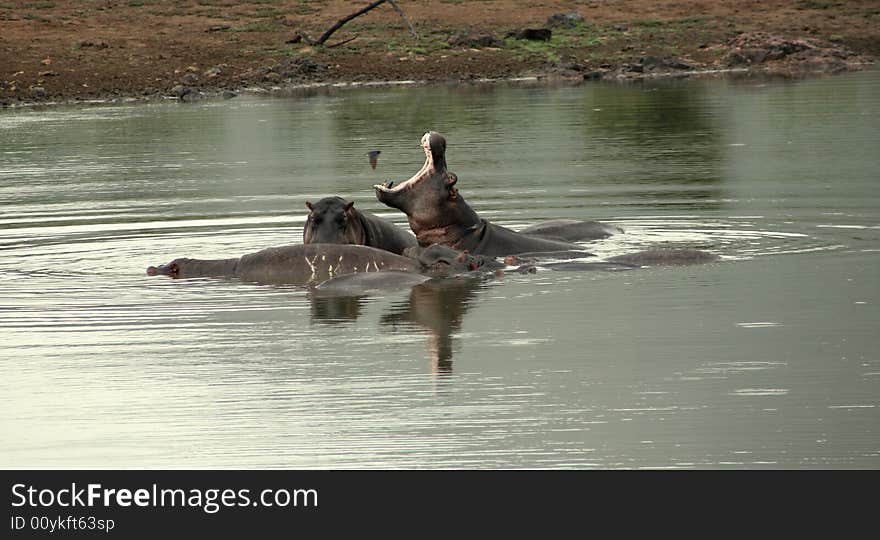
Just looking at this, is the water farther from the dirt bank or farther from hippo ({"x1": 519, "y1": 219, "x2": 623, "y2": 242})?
the dirt bank

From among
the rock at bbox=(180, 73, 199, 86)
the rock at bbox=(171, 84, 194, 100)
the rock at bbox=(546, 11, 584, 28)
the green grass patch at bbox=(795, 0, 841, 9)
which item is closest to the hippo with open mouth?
the rock at bbox=(171, 84, 194, 100)

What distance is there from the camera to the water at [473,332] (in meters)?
6.56

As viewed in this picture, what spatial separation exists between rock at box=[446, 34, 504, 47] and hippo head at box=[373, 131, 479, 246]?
29.9m

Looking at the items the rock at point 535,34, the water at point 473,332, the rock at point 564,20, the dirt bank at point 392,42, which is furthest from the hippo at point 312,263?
the rock at point 564,20

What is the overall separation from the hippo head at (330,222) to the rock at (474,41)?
3011cm

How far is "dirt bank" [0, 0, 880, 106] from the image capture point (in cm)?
3828

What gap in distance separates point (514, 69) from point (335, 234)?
28227 millimetres

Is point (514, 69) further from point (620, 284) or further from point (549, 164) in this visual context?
point (620, 284)

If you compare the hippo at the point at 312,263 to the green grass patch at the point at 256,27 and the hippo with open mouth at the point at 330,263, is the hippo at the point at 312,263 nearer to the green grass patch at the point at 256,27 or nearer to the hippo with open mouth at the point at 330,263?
the hippo with open mouth at the point at 330,263

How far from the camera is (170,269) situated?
11648 millimetres

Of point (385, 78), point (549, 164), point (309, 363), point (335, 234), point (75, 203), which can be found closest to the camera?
point (309, 363)

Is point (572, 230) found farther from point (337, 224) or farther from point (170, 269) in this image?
point (170, 269)

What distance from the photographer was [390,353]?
8.50m

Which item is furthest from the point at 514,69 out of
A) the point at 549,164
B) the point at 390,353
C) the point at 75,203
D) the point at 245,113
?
Answer: the point at 390,353
